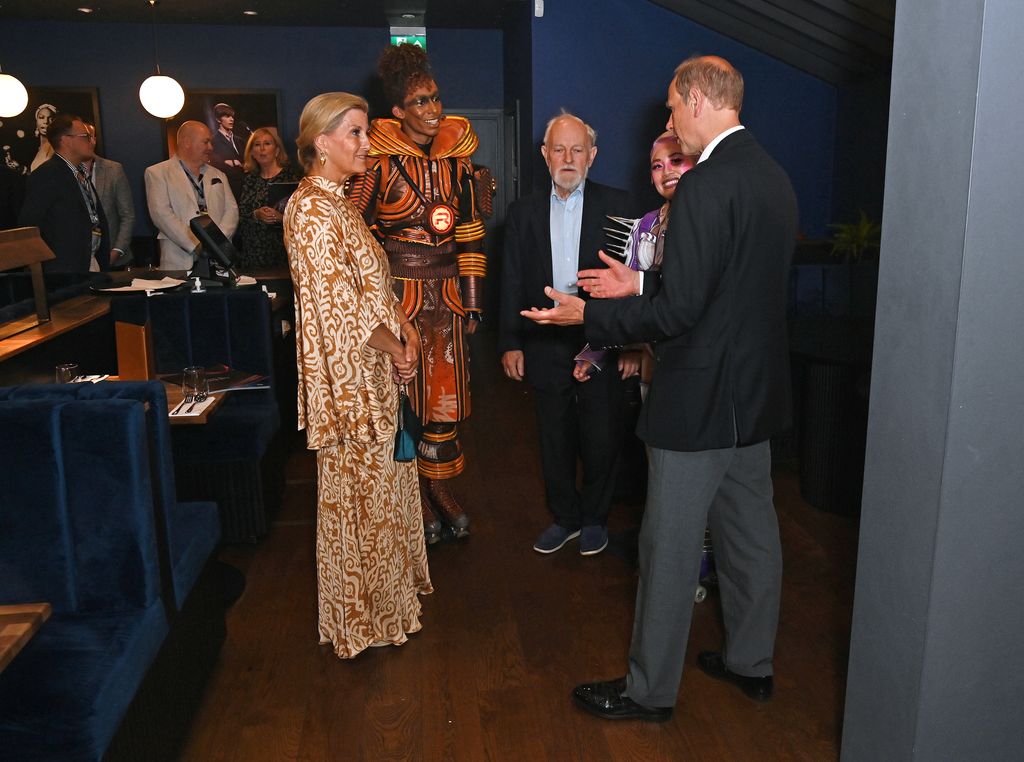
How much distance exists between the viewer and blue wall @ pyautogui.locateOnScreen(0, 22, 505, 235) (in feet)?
28.7

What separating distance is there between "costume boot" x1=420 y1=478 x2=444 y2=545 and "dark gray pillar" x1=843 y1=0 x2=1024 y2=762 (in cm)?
215

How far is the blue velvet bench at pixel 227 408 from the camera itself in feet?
12.7

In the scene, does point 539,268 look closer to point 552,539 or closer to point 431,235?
point 431,235

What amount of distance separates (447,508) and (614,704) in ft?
4.89

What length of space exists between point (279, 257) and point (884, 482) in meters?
5.14

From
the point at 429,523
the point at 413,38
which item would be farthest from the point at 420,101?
the point at 413,38

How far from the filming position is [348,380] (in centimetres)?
274

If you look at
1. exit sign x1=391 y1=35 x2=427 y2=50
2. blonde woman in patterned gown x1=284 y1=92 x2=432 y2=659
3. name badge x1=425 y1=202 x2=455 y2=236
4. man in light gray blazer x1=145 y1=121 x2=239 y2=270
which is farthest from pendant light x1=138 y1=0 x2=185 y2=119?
blonde woman in patterned gown x1=284 y1=92 x2=432 y2=659

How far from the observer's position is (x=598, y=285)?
96.0 inches

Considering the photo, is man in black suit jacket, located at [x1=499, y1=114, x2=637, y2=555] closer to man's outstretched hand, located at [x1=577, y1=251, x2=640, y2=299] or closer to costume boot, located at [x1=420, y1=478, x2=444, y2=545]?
costume boot, located at [x1=420, y1=478, x2=444, y2=545]

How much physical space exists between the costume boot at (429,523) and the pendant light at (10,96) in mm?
4938

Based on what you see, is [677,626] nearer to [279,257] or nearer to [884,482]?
[884,482]

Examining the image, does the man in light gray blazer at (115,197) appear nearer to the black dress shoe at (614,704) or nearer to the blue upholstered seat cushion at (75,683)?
the blue upholstered seat cushion at (75,683)

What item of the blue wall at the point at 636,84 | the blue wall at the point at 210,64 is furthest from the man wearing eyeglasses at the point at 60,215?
the blue wall at the point at 210,64
